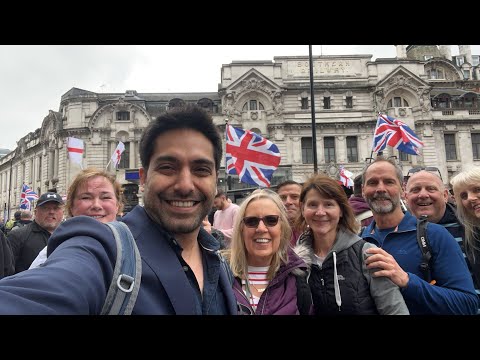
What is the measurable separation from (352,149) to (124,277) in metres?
34.2

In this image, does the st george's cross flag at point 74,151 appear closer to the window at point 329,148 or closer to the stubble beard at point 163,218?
the stubble beard at point 163,218

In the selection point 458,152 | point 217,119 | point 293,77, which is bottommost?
point 458,152

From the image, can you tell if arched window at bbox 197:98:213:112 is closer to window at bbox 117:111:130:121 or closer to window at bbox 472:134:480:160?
window at bbox 117:111:130:121

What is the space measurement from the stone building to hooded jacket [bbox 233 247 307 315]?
95.5 feet

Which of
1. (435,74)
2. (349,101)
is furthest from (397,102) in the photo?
(435,74)

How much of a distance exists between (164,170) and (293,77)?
3516 cm

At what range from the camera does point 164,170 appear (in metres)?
1.62

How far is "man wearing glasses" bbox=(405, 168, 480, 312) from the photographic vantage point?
382 cm

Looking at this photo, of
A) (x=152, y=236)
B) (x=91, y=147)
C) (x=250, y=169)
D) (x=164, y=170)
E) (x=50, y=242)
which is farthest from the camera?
(x=91, y=147)

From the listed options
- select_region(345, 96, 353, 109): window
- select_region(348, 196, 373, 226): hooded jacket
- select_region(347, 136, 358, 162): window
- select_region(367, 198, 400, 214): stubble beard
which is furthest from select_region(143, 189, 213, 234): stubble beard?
select_region(345, 96, 353, 109): window

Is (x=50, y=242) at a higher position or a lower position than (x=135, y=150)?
lower
